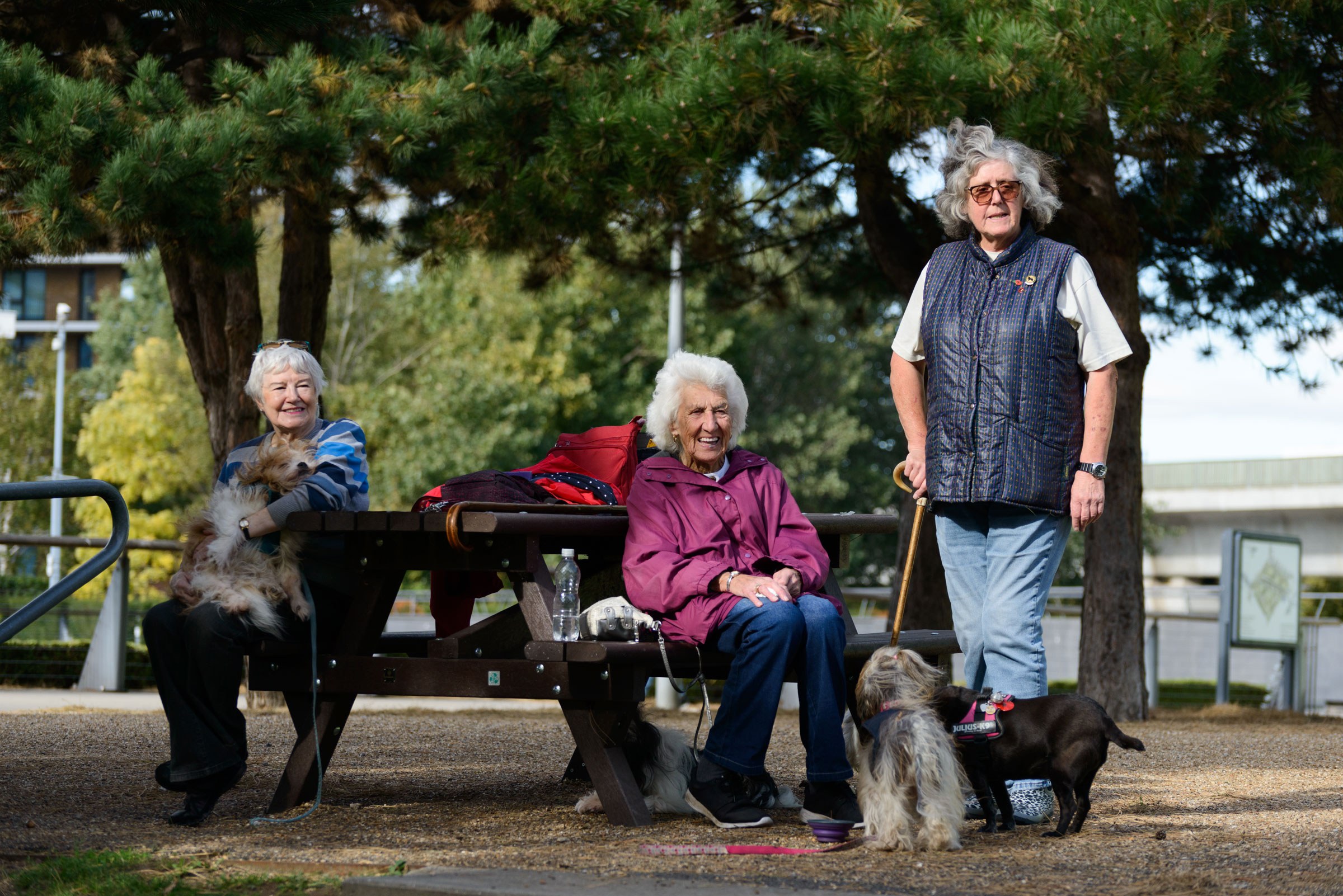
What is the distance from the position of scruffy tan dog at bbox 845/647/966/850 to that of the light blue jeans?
0.41 metres

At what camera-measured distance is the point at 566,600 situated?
4.39m

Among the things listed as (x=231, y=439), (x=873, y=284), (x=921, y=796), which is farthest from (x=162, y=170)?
(x=873, y=284)

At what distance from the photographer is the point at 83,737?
7277 mm

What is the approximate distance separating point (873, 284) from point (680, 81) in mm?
4826

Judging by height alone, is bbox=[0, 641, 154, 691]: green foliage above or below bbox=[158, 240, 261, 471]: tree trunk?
below

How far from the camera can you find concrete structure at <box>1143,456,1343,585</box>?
4016 cm

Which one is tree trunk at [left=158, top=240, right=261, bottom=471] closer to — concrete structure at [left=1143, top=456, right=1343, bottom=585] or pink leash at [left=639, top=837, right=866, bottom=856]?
pink leash at [left=639, top=837, right=866, bottom=856]

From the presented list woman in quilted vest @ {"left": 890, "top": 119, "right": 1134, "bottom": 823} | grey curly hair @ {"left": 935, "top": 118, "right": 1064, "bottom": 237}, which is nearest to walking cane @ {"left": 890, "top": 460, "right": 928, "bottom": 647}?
woman in quilted vest @ {"left": 890, "top": 119, "right": 1134, "bottom": 823}

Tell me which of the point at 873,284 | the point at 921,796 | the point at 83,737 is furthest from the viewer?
the point at 873,284

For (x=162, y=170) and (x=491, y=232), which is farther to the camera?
(x=491, y=232)

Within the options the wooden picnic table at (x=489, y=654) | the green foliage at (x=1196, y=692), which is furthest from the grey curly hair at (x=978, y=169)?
the green foliage at (x=1196, y=692)

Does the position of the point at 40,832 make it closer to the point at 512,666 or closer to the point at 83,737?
the point at 512,666

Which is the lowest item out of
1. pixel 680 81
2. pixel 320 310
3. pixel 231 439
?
pixel 231 439

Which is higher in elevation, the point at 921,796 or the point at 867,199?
the point at 867,199
